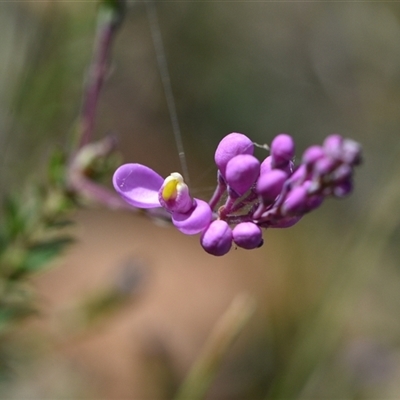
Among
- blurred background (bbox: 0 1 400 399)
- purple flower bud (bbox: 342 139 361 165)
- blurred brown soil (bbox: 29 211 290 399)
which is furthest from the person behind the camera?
blurred brown soil (bbox: 29 211 290 399)

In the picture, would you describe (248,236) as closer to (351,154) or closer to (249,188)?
(249,188)

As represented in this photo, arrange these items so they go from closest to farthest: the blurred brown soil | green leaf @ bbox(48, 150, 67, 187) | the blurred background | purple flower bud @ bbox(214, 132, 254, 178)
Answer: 1. purple flower bud @ bbox(214, 132, 254, 178)
2. green leaf @ bbox(48, 150, 67, 187)
3. the blurred background
4. the blurred brown soil

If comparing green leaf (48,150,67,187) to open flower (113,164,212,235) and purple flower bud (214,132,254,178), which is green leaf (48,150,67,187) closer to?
open flower (113,164,212,235)

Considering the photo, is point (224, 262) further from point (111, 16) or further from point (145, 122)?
point (111, 16)

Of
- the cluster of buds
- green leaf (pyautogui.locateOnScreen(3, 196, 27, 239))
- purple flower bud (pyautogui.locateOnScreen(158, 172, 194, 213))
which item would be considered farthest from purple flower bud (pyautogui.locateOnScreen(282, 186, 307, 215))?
green leaf (pyautogui.locateOnScreen(3, 196, 27, 239))

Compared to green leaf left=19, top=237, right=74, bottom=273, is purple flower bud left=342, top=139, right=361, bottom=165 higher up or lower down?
higher up

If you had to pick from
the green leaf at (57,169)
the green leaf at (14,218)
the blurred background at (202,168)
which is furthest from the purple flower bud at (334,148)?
the blurred background at (202,168)
